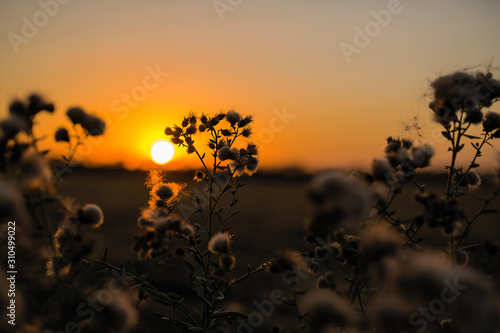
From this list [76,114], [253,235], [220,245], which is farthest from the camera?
[253,235]

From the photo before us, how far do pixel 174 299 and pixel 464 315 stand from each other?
5.82 ft

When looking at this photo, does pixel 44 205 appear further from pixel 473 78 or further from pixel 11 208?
pixel 473 78

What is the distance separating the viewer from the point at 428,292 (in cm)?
134

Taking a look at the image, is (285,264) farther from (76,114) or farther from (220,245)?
(76,114)

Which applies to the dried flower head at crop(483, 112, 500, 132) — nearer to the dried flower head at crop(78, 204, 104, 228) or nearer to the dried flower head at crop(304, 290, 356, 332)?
the dried flower head at crop(304, 290, 356, 332)

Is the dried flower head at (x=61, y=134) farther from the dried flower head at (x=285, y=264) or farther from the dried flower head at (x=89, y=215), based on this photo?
the dried flower head at (x=285, y=264)

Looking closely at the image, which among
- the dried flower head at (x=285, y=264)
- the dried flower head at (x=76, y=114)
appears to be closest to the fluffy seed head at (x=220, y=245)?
the dried flower head at (x=285, y=264)

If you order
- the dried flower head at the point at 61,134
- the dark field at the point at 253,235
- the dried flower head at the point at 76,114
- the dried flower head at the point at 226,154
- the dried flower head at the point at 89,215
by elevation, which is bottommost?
the dark field at the point at 253,235

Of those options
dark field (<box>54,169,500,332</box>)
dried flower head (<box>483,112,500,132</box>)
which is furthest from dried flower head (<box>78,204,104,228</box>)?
dried flower head (<box>483,112,500,132</box>)

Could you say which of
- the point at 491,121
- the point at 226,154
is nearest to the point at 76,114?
the point at 226,154

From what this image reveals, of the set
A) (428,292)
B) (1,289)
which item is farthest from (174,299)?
(428,292)

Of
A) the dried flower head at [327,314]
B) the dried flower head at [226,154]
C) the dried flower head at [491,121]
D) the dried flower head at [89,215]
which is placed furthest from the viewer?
the dried flower head at [226,154]

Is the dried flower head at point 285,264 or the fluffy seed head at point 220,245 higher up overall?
the fluffy seed head at point 220,245

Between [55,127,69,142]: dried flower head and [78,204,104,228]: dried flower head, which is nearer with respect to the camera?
[78,204,104,228]: dried flower head
